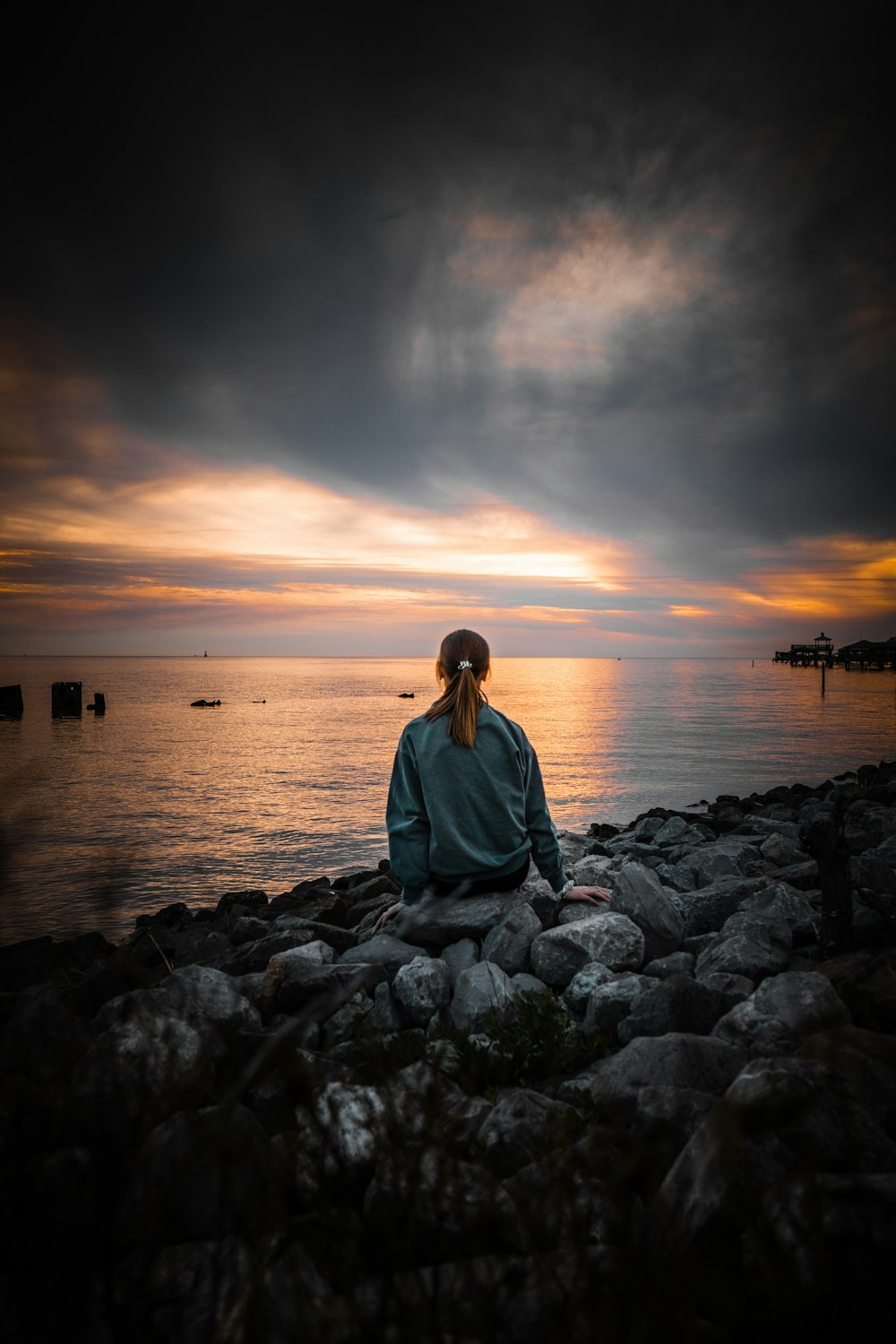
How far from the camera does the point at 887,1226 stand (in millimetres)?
1811

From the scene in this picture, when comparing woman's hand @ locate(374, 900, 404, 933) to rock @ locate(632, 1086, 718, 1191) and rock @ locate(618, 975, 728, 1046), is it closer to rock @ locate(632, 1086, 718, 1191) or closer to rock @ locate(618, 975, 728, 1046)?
rock @ locate(618, 975, 728, 1046)

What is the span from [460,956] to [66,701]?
47.6 metres

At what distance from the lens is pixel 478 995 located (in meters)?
4.16

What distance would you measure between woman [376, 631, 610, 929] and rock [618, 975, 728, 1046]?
1.55 meters

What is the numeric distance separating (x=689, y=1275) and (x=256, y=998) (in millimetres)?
3760

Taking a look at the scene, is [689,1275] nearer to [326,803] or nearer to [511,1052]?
[511,1052]

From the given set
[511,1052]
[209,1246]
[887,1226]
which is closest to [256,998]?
[511,1052]

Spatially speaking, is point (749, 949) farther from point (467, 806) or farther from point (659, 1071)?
point (467, 806)

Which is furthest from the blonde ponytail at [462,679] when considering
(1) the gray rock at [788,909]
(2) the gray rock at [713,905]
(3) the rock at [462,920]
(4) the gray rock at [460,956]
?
(1) the gray rock at [788,909]

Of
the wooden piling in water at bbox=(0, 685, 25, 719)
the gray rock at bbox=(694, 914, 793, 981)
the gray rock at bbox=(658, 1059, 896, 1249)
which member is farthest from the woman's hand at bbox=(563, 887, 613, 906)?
the wooden piling in water at bbox=(0, 685, 25, 719)

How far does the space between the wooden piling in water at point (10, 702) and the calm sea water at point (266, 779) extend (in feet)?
5.29

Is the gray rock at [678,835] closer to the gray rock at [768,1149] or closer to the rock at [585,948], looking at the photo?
the rock at [585,948]

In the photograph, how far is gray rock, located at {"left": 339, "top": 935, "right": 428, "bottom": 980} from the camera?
15.7 feet

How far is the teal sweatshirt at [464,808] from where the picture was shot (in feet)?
17.5
